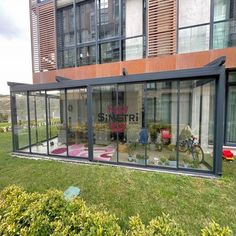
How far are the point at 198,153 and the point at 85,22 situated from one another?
8.60m

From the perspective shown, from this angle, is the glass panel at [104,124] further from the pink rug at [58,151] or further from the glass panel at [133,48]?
the glass panel at [133,48]

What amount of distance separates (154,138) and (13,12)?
11.1 metres

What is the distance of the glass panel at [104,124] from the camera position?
6562mm

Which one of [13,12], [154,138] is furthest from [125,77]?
[13,12]

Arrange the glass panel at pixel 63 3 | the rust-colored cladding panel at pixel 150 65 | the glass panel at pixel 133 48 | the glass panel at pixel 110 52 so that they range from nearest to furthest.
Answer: the rust-colored cladding panel at pixel 150 65 < the glass panel at pixel 133 48 < the glass panel at pixel 110 52 < the glass panel at pixel 63 3

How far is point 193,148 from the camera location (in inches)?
233

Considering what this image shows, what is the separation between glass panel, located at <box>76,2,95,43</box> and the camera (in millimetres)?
9000

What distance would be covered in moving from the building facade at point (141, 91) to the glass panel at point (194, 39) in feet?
0.12

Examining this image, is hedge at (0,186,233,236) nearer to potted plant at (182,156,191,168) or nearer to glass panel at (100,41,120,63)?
potted plant at (182,156,191,168)

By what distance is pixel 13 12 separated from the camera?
1009 centimetres

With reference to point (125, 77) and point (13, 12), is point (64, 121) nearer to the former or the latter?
point (125, 77)

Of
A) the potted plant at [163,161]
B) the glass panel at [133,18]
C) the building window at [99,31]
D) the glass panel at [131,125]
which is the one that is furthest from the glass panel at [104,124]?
the glass panel at [133,18]

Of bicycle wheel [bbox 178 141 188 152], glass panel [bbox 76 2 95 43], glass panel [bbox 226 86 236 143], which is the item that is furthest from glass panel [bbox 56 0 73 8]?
bicycle wheel [bbox 178 141 188 152]

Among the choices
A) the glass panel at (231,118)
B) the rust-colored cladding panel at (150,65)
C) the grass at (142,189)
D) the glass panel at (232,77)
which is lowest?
the grass at (142,189)
